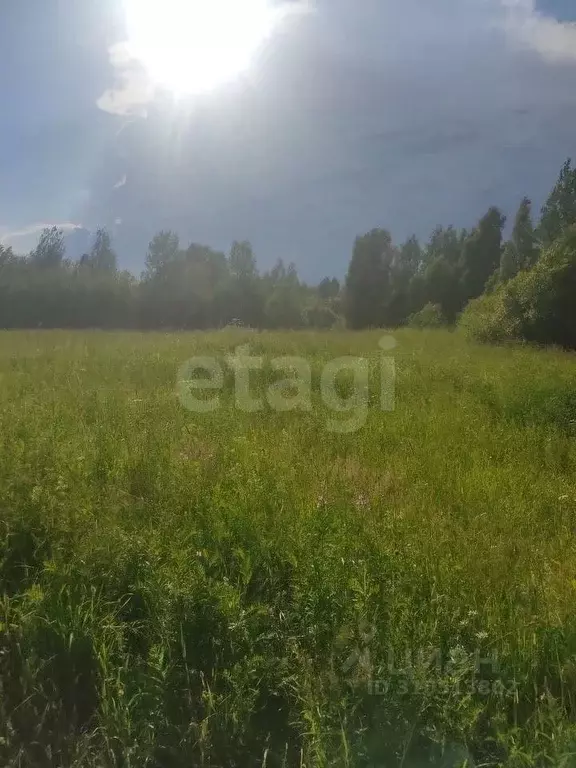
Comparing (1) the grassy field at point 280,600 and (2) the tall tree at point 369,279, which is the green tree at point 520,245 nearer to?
(2) the tall tree at point 369,279

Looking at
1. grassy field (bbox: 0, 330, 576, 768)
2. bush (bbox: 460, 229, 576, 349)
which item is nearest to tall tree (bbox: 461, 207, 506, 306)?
bush (bbox: 460, 229, 576, 349)

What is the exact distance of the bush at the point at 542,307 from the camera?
18.0 m

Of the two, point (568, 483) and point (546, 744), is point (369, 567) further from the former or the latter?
point (568, 483)

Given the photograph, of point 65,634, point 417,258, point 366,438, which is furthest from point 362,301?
point 65,634

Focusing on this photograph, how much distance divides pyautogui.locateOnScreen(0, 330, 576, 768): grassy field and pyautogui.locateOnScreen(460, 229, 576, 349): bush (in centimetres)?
1447

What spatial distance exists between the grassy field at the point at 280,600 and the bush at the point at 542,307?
47.5ft

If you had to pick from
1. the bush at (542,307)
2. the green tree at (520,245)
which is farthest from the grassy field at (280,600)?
the green tree at (520,245)

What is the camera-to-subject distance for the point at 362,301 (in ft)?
149

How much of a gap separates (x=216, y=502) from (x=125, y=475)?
2.63 ft

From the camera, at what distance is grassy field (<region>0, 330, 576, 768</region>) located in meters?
1.96

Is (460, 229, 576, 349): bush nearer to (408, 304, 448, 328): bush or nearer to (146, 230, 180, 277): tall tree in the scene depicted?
(408, 304, 448, 328): bush

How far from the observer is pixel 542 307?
18.0 meters

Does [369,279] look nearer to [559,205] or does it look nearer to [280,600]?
[559,205]

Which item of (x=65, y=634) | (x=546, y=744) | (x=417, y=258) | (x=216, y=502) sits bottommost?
(x=546, y=744)
